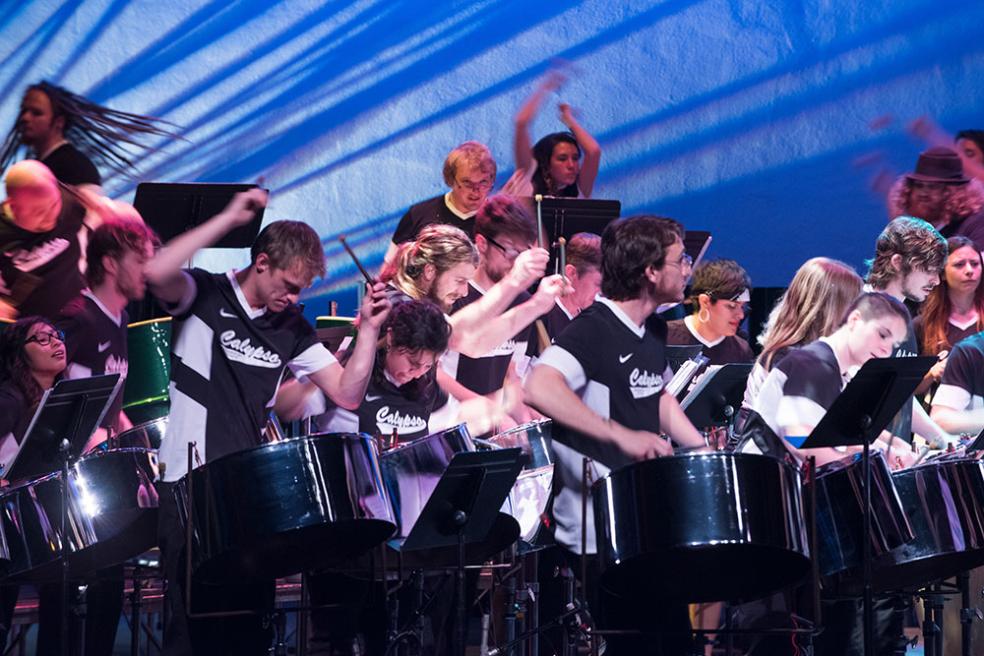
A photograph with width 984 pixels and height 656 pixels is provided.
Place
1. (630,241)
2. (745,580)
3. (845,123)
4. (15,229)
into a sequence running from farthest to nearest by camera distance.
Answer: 1. (845,123)
2. (15,229)
3. (630,241)
4. (745,580)

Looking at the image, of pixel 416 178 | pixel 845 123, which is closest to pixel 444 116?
pixel 416 178

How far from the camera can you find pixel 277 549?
2.54m

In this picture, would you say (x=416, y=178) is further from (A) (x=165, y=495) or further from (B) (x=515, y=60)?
(A) (x=165, y=495)

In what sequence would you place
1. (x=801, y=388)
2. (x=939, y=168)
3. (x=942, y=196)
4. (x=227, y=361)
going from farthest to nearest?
(x=939, y=168) < (x=942, y=196) < (x=801, y=388) < (x=227, y=361)

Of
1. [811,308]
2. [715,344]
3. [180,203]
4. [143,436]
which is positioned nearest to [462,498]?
[143,436]

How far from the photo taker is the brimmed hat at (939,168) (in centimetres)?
544

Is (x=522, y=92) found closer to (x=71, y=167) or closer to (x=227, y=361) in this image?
(x=71, y=167)

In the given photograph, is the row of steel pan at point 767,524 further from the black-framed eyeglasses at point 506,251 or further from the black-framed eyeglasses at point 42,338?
the black-framed eyeglasses at point 42,338

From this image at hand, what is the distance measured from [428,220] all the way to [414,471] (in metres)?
1.91

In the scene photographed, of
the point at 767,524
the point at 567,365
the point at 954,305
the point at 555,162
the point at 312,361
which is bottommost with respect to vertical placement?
the point at 767,524

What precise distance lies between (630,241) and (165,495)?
0.97 metres

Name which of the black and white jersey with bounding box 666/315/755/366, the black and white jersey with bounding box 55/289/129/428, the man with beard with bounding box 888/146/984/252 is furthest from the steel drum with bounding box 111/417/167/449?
the man with beard with bounding box 888/146/984/252

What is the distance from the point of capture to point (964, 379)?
12.1 ft

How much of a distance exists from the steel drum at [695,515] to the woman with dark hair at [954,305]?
1.99 m
